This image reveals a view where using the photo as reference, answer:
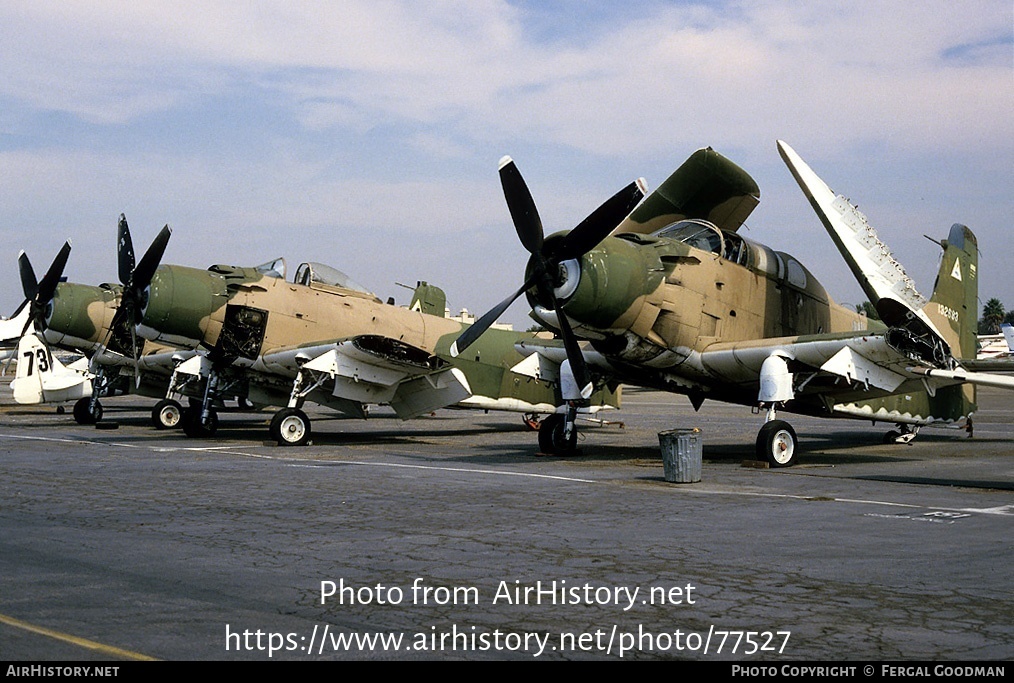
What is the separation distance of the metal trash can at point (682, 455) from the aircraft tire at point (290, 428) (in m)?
9.38

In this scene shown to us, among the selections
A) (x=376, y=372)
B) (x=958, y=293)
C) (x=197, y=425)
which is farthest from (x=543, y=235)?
(x=197, y=425)


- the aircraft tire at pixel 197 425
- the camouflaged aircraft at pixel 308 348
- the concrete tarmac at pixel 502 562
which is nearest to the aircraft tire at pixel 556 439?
the camouflaged aircraft at pixel 308 348

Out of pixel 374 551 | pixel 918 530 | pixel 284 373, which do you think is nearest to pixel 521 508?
pixel 374 551

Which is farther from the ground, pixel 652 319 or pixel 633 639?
pixel 652 319

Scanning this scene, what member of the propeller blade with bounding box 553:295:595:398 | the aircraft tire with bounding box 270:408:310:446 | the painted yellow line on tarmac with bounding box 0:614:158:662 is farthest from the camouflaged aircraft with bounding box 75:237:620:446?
the painted yellow line on tarmac with bounding box 0:614:158:662

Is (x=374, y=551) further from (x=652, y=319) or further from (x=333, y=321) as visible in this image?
(x=333, y=321)

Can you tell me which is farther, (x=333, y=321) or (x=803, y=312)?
(x=333, y=321)

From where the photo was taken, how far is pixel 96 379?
99.5 feet

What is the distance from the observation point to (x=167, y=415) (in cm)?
2738

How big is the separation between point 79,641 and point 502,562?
329 centimetres

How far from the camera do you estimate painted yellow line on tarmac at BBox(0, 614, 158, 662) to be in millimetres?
5199

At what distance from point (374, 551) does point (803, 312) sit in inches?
495

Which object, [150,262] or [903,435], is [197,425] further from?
[903,435]
